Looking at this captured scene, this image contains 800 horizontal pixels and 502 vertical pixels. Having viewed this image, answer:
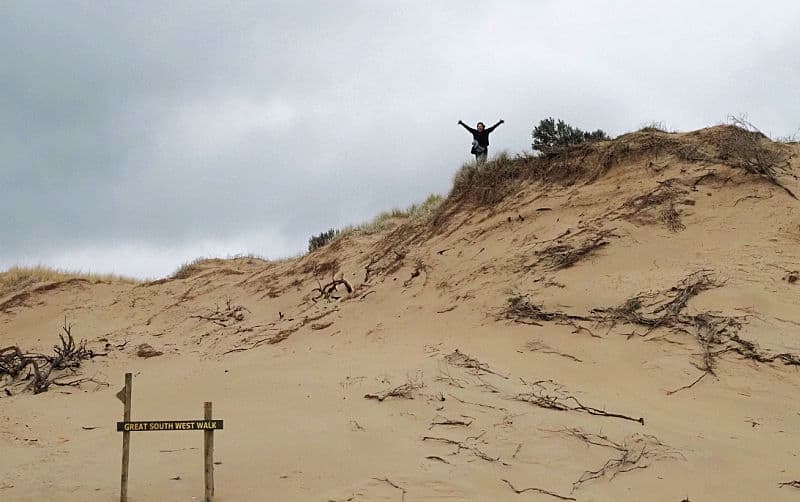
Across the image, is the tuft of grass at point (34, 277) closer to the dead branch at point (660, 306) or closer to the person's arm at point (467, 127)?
the person's arm at point (467, 127)

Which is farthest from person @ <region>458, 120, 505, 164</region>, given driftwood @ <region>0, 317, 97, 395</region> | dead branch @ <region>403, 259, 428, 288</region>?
driftwood @ <region>0, 317, 97, 395</region>

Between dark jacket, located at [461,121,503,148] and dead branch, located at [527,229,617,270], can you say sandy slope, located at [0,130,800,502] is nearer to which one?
dead branch, located at [527,229,617,270]

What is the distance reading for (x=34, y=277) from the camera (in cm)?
1798

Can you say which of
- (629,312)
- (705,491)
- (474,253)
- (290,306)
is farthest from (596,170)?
(705,491)

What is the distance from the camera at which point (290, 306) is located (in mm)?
12336

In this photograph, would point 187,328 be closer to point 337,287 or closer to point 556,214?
point 337,287

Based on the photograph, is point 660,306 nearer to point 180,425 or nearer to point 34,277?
point 180,425

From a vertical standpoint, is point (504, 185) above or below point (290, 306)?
above

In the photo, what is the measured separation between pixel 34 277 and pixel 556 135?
13.2m

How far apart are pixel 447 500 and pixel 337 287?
7.31 m

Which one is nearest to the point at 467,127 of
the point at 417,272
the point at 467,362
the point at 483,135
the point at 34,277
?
the point at 483,135

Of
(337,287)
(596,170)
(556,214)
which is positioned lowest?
(337,287)

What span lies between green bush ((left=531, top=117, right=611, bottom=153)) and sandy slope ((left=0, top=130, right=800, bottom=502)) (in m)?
1.68

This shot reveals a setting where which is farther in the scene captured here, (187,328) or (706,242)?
(187,328)
